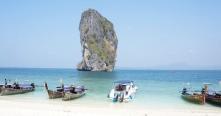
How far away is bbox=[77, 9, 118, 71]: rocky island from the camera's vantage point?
442 ft

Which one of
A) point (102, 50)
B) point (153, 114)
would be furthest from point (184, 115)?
point (102, 50)

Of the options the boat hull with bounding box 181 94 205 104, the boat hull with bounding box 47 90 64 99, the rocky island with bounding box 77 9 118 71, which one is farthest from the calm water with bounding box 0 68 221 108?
the rocky island with bounding box 77 9 118 71

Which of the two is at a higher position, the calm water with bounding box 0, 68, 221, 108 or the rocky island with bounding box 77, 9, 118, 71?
the rocky island with bounding box 77, 9, 118, 71

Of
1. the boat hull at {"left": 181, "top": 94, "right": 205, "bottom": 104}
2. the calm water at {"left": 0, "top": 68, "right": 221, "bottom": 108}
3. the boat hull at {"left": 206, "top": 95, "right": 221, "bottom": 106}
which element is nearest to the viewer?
the boat hull at {"left": 206, "top": 95, "right": 221, "bottom": 106}

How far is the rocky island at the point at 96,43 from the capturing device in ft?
442

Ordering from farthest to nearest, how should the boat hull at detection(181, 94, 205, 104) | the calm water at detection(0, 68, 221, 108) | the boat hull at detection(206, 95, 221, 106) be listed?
1. the calm water at detection(0, 68, 221, 108)
2. the boat hull at detection(181, 94, 205, 104)
3. the boat hull at detection(206, 95, 221, 106)

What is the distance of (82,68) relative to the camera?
139500mm

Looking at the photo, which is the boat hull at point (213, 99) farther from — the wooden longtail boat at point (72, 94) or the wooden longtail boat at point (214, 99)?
the wooden longtail boat at point (72, 94)

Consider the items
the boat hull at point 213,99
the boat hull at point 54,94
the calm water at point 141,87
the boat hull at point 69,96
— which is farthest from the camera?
the boat hull at point 54,94

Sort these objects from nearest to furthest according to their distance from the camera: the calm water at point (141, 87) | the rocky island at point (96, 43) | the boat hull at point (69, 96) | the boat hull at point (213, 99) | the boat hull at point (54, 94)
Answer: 1. the boat hull at point (213, 99)
2. the calm water at point (141, 87)
3. the boat hull at point (69, 96)
4. the boat hull at point (54, 94)
5. the rocky island at point (96, 43)

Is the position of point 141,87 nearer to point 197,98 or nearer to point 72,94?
point 72,94

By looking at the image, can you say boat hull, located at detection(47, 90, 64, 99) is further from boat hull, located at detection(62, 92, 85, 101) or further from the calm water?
boat hull, located at detection(62, 92, 85, 101)

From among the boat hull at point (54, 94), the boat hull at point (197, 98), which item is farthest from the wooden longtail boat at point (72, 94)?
the boat hull at point (197, 98)

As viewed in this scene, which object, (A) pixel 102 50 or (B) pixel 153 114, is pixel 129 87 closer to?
(B) pixel 153 114
